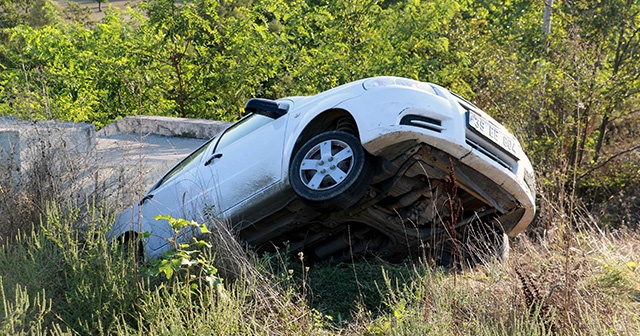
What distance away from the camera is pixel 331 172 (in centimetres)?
563

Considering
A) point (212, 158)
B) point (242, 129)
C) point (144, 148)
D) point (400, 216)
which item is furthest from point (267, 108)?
point (144, 148)

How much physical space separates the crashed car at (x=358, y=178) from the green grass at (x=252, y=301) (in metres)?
0.43

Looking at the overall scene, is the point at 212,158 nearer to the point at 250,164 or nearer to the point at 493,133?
the point at 250,164

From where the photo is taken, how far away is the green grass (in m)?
4.40

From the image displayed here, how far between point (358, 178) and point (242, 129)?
1651 millimetres

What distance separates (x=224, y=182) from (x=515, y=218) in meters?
2.38

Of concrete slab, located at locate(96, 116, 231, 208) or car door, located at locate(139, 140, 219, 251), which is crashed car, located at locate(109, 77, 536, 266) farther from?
concrete slab, located at locate(96, 116, 231, 208)

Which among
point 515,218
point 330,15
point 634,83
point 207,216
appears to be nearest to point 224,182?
point 207,216

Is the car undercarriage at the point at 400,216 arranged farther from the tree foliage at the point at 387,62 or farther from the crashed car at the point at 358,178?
the tree foliage at the point at 387,62

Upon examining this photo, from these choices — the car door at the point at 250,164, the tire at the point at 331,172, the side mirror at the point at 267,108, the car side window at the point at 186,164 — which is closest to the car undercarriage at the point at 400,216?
→ the tire at the point at 331,172

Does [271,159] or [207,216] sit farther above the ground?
[271,159]

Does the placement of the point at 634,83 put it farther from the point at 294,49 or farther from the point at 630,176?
the point at 294,49

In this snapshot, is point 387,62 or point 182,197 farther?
point 387,62

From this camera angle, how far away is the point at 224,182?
6.28 meters
